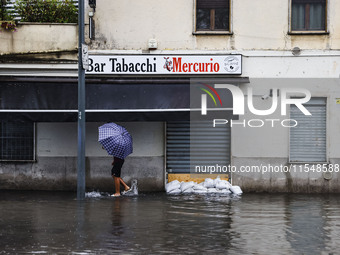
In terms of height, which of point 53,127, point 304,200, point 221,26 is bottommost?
point 304,200

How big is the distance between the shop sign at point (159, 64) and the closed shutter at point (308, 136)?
2.33m

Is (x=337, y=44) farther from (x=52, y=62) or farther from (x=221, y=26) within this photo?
(x=52, y=62)

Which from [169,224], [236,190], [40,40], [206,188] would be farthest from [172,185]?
[169,224]

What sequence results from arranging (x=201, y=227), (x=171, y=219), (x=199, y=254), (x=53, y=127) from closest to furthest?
(x=199, y=254) → (x=201, y=227) → (x=171, y=219) → (x=53, y=127)

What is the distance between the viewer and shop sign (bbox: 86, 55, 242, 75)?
1773 centimetres

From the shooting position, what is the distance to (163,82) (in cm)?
1744

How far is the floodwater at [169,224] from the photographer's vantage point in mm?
9602

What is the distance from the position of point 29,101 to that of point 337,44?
8.00 m

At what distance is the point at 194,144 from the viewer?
18.2 meters

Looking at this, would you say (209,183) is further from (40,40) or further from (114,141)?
(40,40)

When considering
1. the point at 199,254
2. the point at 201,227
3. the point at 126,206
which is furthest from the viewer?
the point at 126,206

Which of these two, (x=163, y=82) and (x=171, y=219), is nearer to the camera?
(x=171, y=219)

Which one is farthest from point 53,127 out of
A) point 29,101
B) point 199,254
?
point 199,254

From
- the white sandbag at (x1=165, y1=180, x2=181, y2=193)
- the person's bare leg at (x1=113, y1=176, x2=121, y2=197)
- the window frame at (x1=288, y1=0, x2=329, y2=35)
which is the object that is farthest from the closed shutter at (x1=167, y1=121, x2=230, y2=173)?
the window frame at (x1=288, y1=0, x2=329, y2=35)
